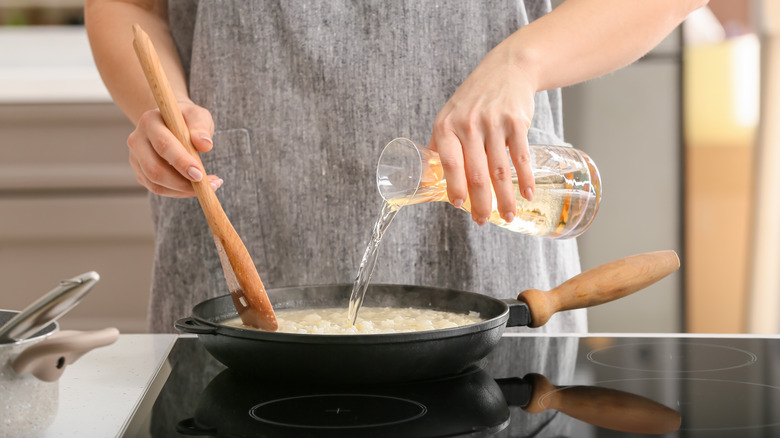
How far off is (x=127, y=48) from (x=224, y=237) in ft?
1.46

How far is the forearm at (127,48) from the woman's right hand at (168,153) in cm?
16

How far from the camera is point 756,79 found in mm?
2229

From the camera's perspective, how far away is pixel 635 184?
216 cm

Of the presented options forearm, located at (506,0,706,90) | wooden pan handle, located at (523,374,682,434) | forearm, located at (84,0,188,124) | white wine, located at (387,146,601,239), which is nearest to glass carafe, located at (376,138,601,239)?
white wine, located at (387,146,601,239)

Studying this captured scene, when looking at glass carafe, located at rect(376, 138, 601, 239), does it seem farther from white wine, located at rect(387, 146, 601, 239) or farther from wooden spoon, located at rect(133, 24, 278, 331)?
wooden spoon, located at rect(133, 24, 278, 331)

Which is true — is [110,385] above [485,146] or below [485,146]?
below

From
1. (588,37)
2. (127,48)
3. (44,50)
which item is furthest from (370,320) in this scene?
(44,50)

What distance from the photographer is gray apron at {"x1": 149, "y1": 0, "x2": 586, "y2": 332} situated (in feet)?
3.66

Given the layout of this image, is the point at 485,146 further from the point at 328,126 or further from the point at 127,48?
the point at 127,48

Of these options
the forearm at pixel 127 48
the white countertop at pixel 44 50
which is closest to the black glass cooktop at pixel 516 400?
the forearm at pixel 127 48

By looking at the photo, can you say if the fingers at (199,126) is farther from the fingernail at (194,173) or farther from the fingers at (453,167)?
the fingers at (453,167)

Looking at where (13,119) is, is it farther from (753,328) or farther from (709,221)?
(753,328)

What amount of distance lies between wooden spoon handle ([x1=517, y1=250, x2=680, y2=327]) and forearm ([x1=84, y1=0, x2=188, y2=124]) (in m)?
0.52

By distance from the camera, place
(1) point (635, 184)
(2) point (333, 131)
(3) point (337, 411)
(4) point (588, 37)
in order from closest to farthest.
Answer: (3) point (337, 411) < (4) point (588, 37) < (2) point (333, 131) < (1) point (635, 184)
